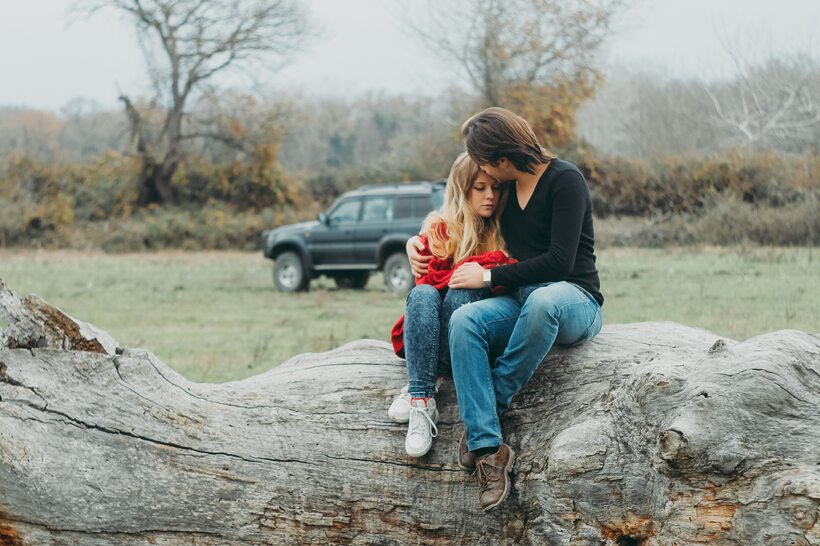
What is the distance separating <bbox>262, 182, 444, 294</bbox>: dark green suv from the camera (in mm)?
20359

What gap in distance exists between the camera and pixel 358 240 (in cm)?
2105

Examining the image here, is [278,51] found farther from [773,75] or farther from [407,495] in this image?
[407,495]

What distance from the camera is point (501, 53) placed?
35.8 metres

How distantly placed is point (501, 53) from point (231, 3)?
11.4m

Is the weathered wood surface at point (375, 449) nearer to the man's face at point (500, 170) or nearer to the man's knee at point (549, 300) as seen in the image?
the man's knee at point (549, 300)

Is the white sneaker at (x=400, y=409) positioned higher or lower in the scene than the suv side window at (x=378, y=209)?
lower

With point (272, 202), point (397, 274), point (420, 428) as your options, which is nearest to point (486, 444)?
point (420, 428)

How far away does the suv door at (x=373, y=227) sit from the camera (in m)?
20.8

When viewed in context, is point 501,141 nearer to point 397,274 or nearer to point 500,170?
point 500,170

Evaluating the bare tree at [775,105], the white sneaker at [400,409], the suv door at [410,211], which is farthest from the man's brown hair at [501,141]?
the bare tree at [775,105]

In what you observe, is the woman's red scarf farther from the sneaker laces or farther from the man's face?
the sneaker laces

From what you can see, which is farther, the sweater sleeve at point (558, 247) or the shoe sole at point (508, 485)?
the sweater sleeve at point (558, 247)

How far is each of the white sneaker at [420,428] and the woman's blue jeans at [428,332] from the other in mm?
46

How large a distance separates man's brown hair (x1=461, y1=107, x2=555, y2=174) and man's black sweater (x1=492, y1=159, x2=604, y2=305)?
0.54ft
